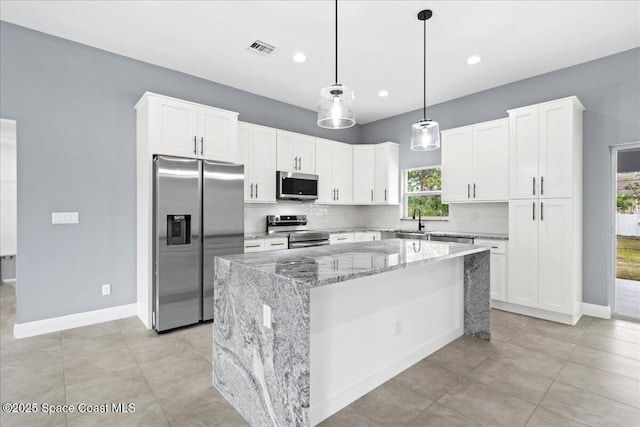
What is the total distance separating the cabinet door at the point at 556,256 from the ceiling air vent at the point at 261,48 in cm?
363

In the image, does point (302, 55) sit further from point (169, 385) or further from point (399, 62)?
point (169, 385)

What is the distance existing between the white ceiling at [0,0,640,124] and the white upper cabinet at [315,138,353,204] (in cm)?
130

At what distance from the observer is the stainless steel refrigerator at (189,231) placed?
331cm

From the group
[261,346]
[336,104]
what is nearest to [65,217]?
[261,346]

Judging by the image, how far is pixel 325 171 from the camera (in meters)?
5.44

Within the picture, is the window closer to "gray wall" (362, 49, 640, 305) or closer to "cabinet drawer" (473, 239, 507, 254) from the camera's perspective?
"cabinet drawer" (473, 239, 507, 254)

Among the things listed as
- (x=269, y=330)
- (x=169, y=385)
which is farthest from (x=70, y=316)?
(x=269, y=330)

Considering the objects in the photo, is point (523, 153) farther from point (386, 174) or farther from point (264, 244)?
point (264, 244)

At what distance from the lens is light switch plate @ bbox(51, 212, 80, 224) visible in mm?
3303

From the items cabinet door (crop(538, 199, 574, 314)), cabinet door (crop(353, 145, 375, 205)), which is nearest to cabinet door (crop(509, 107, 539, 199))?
cabinet door (crop(538, 199, 574, 314))

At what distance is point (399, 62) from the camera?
3.88 meters

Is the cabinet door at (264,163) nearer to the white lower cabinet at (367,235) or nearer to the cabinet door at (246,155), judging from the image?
the cabinet door at (246,155)

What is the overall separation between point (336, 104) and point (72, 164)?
3005 mm

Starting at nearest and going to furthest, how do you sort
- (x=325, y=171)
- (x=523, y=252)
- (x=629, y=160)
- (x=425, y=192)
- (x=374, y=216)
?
1. (x=629, y=160)
2. (x=523, y=252)
3. (x=325, y=171)
4. (x=425, y=192)
5. (x=374, y=216)
